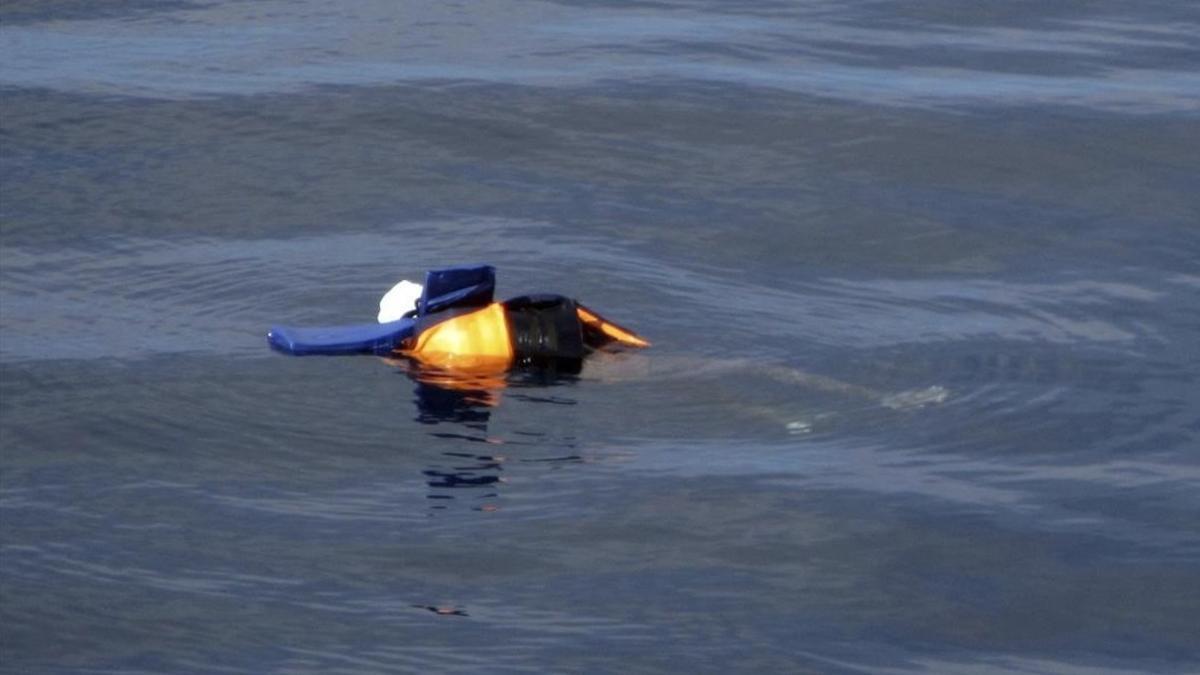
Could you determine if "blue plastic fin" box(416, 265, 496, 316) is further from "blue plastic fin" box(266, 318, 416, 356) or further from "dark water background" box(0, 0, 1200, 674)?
"dark water background" box(0, 0, 1200, 674)

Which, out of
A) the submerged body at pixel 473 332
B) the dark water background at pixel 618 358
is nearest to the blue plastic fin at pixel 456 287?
the submerged body at pixel 473 332

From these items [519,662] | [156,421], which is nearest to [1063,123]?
[156,421]

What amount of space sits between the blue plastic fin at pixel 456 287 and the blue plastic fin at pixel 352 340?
0.28 feet

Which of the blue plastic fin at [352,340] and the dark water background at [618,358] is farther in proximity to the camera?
the blue plastic fin at [352,340]

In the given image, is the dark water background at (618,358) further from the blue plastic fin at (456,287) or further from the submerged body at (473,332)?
the blue plastic fin at (456,287)

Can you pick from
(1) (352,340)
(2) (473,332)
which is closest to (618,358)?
(2) (473,332)

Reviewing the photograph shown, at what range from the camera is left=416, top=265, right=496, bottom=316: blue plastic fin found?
590 cm

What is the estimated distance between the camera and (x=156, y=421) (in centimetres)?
556

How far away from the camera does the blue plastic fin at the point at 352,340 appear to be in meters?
5.94

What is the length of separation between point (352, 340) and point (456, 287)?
0.35 m

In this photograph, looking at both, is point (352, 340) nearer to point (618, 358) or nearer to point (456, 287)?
point (456, 287)

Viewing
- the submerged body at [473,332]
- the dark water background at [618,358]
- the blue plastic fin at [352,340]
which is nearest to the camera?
the dark water background at [618,358]

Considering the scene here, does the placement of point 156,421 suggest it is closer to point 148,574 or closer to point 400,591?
point 148,574

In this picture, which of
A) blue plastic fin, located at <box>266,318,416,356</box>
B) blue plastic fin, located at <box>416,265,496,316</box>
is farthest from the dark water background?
blue plastic fin, located at <box>416,265,496,316</box>
